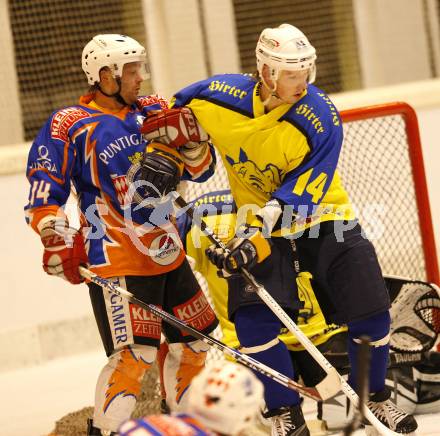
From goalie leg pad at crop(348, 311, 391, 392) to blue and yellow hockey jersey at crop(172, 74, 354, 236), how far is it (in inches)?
12.6

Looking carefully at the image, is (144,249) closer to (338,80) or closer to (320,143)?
(320,143)

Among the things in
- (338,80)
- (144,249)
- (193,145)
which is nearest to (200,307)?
(144,249)

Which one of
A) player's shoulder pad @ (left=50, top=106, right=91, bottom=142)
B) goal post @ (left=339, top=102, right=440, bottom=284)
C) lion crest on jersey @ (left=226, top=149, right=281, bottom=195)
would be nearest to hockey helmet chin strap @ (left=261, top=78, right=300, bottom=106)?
lion crest on jersey @ (left=226, top=149, right=281, bottom=195)

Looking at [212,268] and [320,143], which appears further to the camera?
[212,268]

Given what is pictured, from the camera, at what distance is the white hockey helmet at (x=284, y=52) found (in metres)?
2.82

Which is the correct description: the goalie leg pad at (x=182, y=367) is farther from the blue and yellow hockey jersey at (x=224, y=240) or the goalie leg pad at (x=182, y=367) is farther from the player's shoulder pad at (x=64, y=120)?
the player's shoulder pad at (x=64, y=120)

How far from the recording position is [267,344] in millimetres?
2973

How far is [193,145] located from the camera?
3.08 metres

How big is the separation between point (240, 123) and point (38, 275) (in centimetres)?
199

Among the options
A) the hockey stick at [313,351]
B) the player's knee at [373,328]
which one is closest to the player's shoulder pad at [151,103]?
the hockey stick at [313,351]

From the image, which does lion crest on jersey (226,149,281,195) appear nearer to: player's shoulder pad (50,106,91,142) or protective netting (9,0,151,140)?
player's shoulder pad (50,106,91,142)

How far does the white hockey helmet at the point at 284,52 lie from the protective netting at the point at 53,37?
2.96m

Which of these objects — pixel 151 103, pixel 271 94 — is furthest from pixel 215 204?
pixel 271 94

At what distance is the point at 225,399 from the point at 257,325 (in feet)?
3.54
